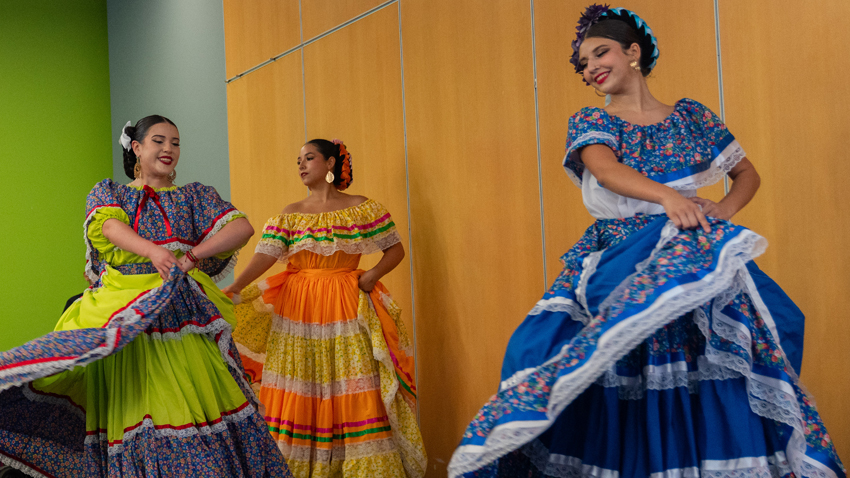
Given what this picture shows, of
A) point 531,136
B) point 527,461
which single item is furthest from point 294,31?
point 527,461

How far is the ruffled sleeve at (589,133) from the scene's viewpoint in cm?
207

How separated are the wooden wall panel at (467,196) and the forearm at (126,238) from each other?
64.4 inches

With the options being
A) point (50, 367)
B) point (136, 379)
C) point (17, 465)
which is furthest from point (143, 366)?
point (17, 465)

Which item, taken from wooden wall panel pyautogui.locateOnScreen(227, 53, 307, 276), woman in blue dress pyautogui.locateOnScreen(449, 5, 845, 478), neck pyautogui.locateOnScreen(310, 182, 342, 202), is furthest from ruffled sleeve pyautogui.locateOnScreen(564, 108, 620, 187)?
wooden wall panel pyautogui.locateOnScreen(227, 53, 307, 276)

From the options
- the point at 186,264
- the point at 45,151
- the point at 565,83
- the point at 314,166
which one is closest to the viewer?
the point at 186,264

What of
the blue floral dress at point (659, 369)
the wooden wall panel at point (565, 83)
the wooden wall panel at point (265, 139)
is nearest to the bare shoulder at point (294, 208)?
the wooden wall panel at point (265, 139)

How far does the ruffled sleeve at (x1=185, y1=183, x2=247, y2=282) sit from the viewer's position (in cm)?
287

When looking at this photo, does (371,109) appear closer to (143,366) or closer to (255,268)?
(255,268)

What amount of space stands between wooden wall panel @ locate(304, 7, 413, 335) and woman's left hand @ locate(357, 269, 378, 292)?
59 centimetres

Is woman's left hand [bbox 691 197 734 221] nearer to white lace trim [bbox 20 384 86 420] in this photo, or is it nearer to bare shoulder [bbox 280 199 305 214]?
white lace trim [bbox 20 384 86 420]

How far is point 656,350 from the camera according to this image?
1897 mm

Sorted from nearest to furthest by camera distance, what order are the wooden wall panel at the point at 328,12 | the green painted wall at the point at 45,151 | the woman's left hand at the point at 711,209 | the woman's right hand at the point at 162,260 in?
1. the woman's left hand at the point at 711,209
2. the woman's right hand at the point at 162,260
3. the wooden wall panel at the point at 328,12
4. the green painted wall at the point at 45,151

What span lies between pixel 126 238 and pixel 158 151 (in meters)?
0.43

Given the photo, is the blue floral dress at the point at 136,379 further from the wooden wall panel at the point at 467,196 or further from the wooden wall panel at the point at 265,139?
the wooden wall panel at the point at 265,139
